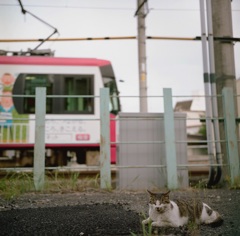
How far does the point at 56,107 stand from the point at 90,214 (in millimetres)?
5514

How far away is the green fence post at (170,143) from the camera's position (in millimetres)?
5008

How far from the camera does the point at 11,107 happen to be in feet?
26.0

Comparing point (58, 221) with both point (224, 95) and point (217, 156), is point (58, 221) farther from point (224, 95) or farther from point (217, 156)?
point (224, 95)

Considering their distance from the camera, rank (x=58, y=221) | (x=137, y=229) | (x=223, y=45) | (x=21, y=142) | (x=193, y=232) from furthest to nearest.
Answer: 1. (x=21, y=142)
2. (x=223, y=45)
3. (x=58, y=221)
4. (x=137, y=229)
5. (x=193, y=232)

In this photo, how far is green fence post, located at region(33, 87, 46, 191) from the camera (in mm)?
4801

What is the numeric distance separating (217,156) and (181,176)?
822mm

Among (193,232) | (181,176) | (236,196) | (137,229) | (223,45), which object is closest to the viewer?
(193,232)

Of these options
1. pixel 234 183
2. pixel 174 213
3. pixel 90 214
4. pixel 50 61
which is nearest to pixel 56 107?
pixel 50 61

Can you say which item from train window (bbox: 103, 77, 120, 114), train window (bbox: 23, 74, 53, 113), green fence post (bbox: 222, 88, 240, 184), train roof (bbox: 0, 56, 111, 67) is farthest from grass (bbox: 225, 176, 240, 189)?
train window (bbox: 23, 74, 53, 113)

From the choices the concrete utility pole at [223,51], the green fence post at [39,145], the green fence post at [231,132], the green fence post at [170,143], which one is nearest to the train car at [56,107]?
the green fence post at [39,145]

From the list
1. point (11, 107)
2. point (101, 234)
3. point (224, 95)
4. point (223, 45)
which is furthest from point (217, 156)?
point (11, 107)

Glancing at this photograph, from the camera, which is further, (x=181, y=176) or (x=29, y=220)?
(x=181, y=176)

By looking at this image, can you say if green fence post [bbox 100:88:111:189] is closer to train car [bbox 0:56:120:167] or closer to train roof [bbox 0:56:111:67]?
train car [bbox 0:56:120:167]

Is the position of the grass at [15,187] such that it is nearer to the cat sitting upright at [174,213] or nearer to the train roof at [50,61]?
the cat sitting upright at [174,213]
